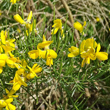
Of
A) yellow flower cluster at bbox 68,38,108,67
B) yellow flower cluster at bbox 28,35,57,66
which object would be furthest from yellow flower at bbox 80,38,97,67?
yellow flower cluster at bbox 28,35,57,66

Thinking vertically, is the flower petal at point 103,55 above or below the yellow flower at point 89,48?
below

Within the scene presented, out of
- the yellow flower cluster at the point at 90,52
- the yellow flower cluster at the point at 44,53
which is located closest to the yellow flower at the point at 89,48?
the yellow flower cluster at the point at 90,52

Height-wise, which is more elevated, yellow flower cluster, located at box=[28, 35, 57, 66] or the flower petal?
yellow flower cluster, located at box=[28, 35, 57, 66]

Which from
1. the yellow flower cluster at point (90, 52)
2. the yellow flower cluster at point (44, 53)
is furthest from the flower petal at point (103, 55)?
the yellow flower cluster at point (44, 53)

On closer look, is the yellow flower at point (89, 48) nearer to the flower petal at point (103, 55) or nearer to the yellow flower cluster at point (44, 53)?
the flower petal at point (103, 55)

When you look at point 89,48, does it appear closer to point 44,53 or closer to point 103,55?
point 103,55

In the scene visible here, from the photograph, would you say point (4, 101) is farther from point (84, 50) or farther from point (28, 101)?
point (84, 50)

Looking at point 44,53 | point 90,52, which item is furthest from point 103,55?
point 44,53

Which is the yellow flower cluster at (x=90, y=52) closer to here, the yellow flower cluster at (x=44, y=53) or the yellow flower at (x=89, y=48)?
the yellow flower at (x=89, y=48)

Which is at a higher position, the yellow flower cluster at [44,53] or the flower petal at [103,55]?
the yellow flower cluster at [44,53]

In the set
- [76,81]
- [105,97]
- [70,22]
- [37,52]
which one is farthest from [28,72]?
[70,22]

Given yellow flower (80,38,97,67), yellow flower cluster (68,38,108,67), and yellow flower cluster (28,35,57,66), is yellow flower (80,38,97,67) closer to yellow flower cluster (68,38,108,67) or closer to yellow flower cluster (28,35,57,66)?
yellow flower cluster (68,38,108,67)
